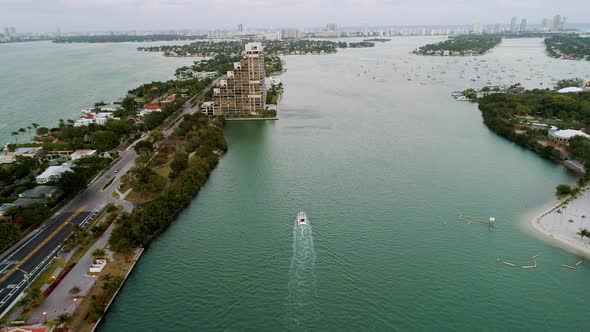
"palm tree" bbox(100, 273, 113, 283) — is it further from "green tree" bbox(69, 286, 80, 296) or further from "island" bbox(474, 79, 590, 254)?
"island" bbox(474, 79, 590, 254)

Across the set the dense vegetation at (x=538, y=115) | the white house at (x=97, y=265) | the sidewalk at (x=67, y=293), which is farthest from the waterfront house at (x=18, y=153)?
the dense vegetation at (x=538, y=115)

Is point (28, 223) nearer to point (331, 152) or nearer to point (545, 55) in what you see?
point (331, 152)

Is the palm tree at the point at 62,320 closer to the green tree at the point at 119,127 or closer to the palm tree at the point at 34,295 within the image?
the palm tree at the point at 34,295

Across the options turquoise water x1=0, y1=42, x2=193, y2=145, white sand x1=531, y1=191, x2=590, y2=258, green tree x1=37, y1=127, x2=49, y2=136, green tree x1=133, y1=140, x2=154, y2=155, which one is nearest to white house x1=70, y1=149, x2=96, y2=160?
green tree x1=133, y1=140, x2=154, y2=155

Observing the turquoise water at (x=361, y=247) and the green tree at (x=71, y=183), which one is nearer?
the turquoise water at (x=361, y=247)

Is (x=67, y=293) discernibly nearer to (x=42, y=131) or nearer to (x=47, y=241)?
(x=47, y=241)

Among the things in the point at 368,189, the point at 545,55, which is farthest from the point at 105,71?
the point at 545,55

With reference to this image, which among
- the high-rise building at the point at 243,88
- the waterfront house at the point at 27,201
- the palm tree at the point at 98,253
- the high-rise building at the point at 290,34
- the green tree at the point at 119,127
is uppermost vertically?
the high-rise building at the point at 290,34
